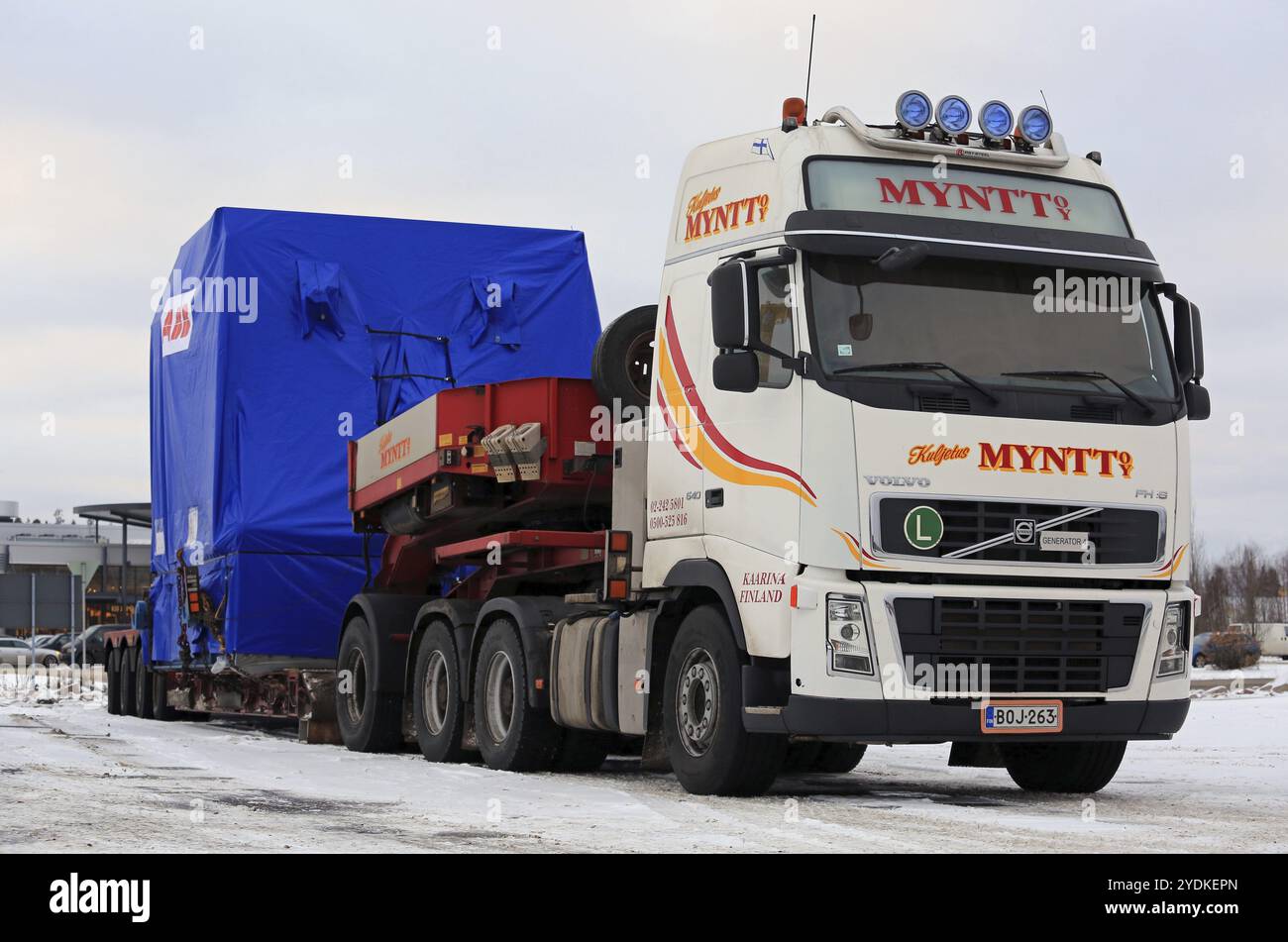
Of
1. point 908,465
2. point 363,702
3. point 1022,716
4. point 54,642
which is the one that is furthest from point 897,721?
point 54,642

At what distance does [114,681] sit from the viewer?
960 inches

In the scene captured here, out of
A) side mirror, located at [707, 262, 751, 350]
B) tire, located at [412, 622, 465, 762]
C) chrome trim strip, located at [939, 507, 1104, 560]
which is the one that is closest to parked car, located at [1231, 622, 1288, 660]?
tire, located at [412, 622, 465, 762]

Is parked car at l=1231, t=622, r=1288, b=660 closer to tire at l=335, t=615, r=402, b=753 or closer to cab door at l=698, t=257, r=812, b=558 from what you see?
tire at l=335, t=615, r=402, b=753

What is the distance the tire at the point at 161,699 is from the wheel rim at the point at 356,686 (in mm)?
6363

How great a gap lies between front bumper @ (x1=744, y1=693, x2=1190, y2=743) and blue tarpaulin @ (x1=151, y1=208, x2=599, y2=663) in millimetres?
8123

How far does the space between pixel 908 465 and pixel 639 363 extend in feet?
10.9

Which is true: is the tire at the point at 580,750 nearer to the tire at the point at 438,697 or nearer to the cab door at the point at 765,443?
the tire at the point at 438,697

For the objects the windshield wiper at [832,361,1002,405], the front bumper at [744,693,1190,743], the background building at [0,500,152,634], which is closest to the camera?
the front bumper at [744,693,1190,743]

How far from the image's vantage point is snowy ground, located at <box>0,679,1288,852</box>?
312 inches

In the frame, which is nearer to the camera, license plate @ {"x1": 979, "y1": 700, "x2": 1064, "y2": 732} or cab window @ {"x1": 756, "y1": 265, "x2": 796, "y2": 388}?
license plate @ {"x1": 979, "y1": 700, "x2": 1064, "y2": 732}

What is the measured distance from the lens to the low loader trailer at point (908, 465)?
31.8 ft
